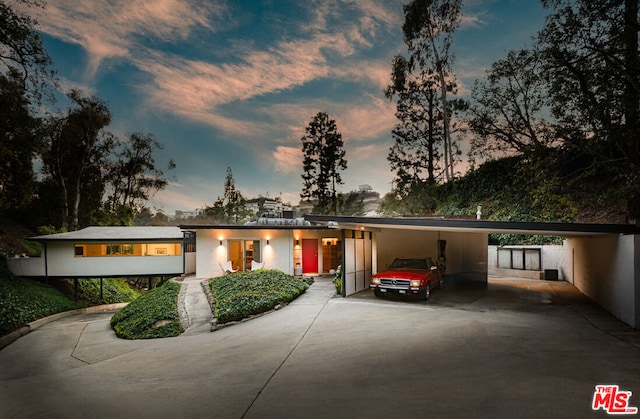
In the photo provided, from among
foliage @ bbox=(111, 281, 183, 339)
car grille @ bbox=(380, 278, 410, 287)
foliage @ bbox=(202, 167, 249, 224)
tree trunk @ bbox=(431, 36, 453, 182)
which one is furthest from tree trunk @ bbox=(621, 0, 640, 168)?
foliage @ bbox=(202, 167, 249, 224)

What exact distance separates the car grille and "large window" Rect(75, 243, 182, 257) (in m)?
13.2

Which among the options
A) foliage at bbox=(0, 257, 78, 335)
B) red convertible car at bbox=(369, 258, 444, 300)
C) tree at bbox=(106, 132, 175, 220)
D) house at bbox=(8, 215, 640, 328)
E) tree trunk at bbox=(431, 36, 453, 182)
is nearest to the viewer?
red convertible car at bbox=(369, 258, 444, 300)

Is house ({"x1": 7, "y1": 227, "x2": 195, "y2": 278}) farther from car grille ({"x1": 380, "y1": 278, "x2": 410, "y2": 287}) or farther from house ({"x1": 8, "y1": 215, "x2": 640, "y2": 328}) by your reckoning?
car grille ({"x1": 380, "y1": 278, "x2": 410, "y2": 287})

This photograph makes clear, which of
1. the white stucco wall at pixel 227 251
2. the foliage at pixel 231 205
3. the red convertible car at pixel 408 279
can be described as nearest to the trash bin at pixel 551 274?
the red convertible car at pixel 408 279

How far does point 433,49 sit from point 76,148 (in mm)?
30138

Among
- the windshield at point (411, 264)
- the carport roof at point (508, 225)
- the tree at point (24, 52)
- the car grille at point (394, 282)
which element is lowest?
the car grille at point (394, 282)

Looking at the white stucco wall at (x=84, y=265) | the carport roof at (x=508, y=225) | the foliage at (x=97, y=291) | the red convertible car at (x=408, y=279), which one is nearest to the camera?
the carport roof at (x=508, y=225)

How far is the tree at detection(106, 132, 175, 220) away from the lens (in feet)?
107

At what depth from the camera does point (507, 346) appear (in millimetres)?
6488

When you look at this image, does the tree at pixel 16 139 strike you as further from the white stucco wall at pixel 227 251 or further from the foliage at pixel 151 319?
the white stucco wall at pixel 227 251

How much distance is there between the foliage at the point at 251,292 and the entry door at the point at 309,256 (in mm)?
3261

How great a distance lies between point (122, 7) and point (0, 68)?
538 centimetres

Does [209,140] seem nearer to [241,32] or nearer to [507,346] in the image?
[241,32]

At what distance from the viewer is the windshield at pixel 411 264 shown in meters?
12.8
